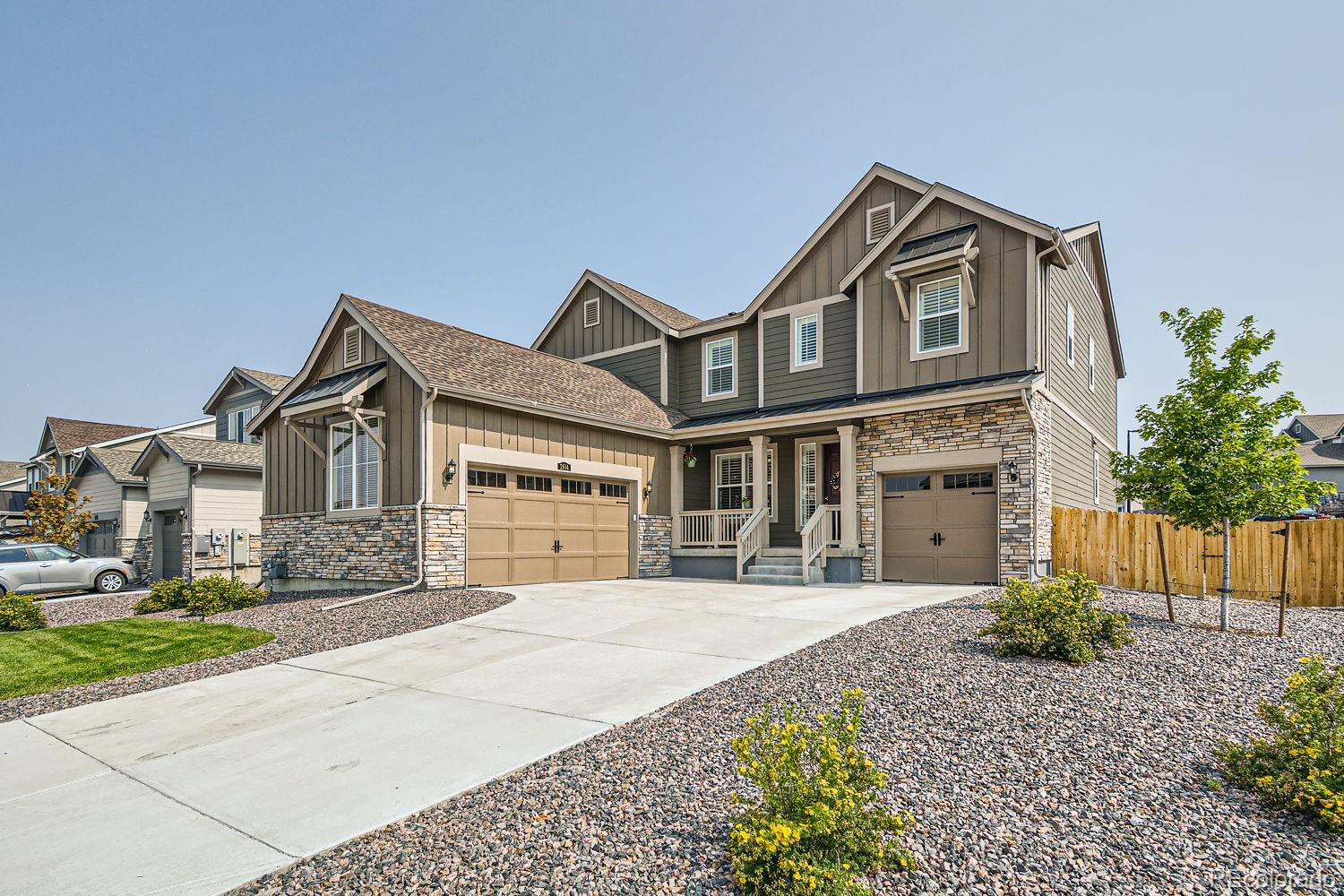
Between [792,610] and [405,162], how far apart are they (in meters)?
10.9

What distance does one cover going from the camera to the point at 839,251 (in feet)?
51.8

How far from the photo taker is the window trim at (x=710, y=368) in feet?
57.6

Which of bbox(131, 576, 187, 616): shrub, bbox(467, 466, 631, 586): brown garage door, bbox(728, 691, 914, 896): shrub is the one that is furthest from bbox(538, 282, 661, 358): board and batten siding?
bbox(728, 691, 914, 896): shrub

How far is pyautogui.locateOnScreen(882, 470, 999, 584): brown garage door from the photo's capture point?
42.5 ft

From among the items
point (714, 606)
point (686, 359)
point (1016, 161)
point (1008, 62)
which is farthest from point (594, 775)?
point (686, 359)

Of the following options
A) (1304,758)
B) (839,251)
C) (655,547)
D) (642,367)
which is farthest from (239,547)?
(1304,758)

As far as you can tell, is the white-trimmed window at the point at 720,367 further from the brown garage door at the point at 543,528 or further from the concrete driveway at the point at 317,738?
the concrete driveway at the point at 317,738

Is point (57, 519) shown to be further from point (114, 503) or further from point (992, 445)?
point (992, 445)

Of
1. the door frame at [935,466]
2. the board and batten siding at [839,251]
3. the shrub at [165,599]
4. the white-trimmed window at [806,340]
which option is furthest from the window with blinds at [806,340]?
the shrub at [165,599]

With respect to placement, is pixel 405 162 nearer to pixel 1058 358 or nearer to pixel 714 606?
pixel 714 606

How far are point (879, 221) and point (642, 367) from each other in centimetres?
694

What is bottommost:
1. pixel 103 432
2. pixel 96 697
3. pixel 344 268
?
pixel 96 697

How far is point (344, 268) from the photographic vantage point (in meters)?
17.2

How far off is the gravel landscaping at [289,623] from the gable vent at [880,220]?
1073cm
